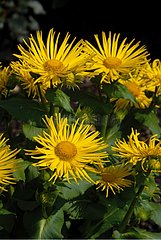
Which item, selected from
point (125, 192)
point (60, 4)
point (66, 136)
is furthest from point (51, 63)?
point (60, 4)

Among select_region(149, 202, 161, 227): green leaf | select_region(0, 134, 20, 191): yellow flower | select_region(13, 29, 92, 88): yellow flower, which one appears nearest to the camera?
select_region(0, 134, 20, 191): yellow flower

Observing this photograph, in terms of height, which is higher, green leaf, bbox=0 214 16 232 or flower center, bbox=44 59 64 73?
flower center, bbox=44 59 64 73

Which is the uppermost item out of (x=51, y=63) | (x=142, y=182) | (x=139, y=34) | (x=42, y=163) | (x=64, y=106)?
(x=139, y=34)

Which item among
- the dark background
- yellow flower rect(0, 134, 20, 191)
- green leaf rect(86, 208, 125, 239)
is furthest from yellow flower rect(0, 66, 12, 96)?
the dark background

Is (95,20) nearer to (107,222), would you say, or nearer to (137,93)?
(137,93)

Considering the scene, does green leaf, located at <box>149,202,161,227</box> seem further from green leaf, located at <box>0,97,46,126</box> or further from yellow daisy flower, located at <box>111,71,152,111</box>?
green leaf, located at <box>0,97,46,126</box>

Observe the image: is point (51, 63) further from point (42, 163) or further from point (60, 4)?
point (60, 4)
